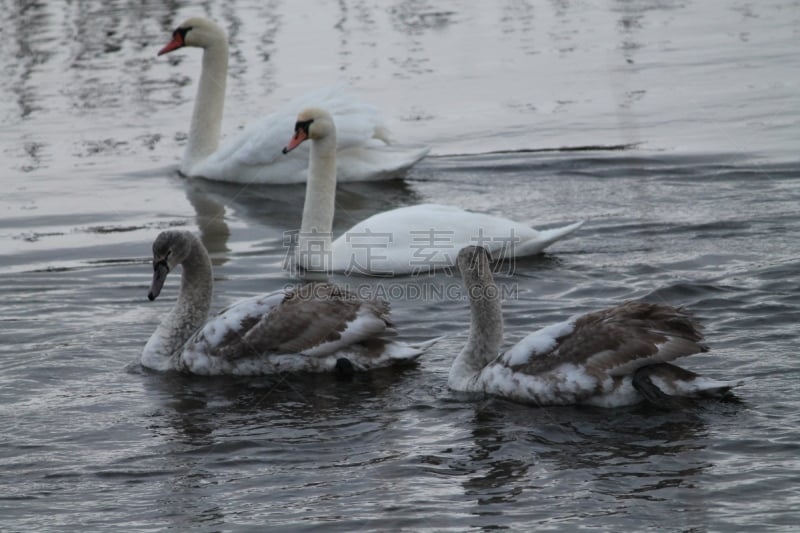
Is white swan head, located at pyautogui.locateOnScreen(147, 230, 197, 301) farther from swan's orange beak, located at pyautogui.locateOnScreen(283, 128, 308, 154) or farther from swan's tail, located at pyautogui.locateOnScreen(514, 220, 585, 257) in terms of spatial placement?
swan's tail, located at pyautogui.locateOnScreen(514, 220, 585, 257)

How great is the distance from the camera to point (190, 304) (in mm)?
8805

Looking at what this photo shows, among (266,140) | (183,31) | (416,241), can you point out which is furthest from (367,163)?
(416,241)

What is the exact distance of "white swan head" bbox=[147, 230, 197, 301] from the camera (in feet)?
28.3

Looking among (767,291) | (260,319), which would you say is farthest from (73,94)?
(767,291)

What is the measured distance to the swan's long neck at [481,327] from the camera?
7.82 meters

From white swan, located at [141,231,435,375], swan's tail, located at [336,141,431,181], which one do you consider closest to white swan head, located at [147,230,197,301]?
white swan, located at [141,231,435,375]

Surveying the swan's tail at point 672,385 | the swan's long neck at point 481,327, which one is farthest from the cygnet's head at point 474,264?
the swan's tail at point 672,385

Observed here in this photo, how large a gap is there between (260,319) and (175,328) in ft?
2.39

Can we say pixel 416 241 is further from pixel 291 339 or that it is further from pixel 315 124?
pixel 291 339

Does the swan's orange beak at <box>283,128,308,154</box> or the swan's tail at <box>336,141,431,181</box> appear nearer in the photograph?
the swan's orange beak at <box>283,128,308,154</box>

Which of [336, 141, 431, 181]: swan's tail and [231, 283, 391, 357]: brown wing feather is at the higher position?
[336, 141, 431, 181]: swan's tail

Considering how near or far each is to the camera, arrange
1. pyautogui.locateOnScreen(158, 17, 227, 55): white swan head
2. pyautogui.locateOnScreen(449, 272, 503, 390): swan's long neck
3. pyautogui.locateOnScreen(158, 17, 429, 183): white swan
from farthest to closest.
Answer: pyautogui.locateOnScreen(158, 17, 227, 55): white swan head
pyautogui.locateOnScreen(158, 17, 429, 183): white swan
pyautogui.locateOnScreen(449, 272, 503, 390): swan's long neck

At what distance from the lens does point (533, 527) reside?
19.1ft

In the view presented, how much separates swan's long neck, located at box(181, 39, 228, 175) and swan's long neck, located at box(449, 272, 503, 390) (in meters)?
6.35
